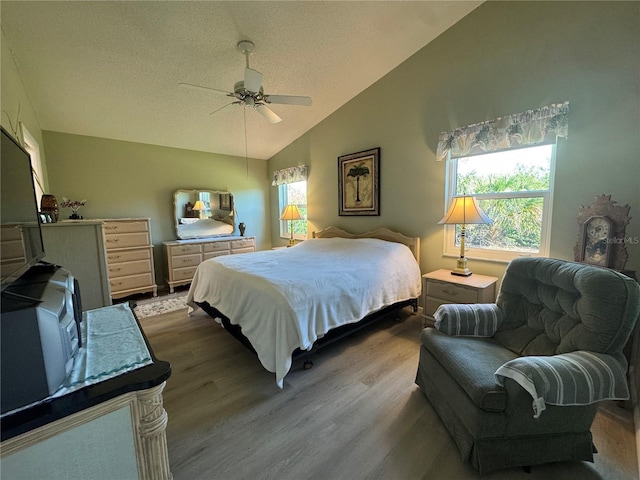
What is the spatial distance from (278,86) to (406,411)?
3.46m

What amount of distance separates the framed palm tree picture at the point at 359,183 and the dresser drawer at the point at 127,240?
9.78 feet

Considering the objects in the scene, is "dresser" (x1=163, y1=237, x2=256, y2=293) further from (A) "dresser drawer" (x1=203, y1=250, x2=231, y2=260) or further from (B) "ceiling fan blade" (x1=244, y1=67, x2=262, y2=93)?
(B) "ceiling fan blade" (x1=244, y1=67, x2=262, y2=93)

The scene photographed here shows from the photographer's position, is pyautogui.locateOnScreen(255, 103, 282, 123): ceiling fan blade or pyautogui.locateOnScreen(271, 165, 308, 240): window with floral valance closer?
pyautogui.locateOnScreen(255, 103, 282, 123): ceiling fan blade

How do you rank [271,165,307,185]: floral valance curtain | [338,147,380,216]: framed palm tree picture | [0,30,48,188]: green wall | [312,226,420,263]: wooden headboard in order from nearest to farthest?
[0,30,48,188]: green wall < [312,226,420,263]: wooden headboard < [338,147,380,216]: framed palm tree picture < [271,165,307,185]: floral valance curtain

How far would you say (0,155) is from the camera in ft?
3.03

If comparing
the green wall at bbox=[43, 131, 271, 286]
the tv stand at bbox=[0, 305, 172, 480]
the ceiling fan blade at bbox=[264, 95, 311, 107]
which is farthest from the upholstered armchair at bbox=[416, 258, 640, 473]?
the green wall at bbox=[43, 131, 271, 286]

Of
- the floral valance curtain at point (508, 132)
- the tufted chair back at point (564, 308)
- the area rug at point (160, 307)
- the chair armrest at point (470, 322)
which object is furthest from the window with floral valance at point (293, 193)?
the tufted chair back at point (564, 308)

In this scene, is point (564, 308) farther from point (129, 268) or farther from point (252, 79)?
point (129, 268)

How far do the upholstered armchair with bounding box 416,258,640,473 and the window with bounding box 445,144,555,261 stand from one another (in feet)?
3.40

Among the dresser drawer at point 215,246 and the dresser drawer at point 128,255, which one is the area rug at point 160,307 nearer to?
the dresser drawer at point 128,255

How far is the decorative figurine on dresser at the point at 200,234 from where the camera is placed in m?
4.33

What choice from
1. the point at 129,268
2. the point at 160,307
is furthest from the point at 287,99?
the point at 129,268

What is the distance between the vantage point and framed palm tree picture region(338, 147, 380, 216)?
3658 millimetres

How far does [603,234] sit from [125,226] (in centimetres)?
527
